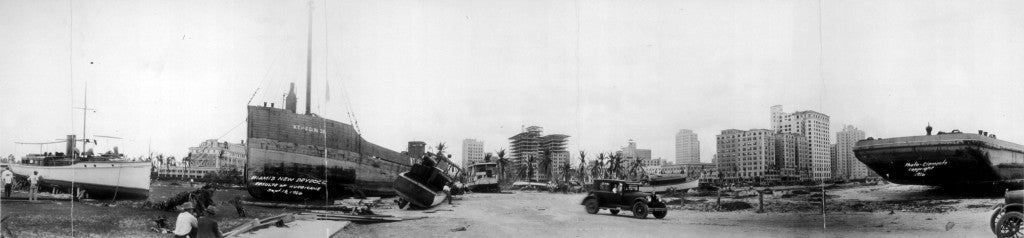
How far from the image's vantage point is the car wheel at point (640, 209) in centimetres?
1405

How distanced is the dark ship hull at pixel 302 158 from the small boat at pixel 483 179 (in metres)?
15.9

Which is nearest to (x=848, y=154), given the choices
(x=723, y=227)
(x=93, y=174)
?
(x=723, y=227)

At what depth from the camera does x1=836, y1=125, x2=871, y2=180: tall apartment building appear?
1543cm

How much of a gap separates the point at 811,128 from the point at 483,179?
28.1 meters

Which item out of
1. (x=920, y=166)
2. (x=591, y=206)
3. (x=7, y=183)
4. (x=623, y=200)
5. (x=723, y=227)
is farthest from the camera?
(x=591, y=206)

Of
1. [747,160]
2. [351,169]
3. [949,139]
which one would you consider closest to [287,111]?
[351,169]

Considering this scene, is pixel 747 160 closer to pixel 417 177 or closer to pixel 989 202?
pixel 989 202

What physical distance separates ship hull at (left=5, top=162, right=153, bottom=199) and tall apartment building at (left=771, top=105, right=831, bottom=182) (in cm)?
1830

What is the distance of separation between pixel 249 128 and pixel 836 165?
20.1 metres

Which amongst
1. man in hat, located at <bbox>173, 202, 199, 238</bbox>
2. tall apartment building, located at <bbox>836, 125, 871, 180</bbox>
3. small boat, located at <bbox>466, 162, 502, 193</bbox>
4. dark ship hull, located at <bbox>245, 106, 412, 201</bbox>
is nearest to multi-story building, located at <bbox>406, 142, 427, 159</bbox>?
dark ship hull, located at <bbox>245, 106, 412, 201</bbox>

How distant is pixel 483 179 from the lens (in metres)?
40.7

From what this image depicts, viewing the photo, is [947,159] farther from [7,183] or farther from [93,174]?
[7,183]

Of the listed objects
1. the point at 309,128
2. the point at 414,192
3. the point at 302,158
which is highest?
the point at 309,128

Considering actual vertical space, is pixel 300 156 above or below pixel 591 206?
above
